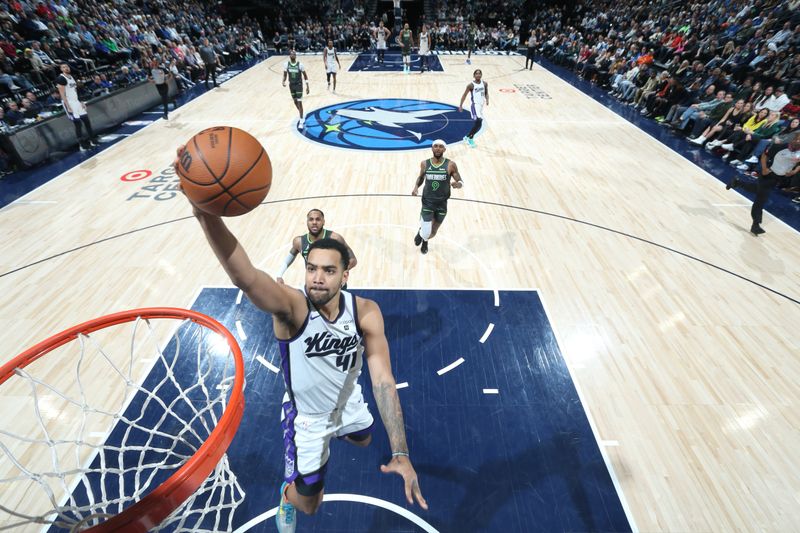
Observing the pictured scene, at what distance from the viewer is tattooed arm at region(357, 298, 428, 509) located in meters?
2.14

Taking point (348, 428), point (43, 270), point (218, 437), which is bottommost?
point (43, 270)

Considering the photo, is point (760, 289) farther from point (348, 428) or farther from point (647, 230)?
point (348, 428)

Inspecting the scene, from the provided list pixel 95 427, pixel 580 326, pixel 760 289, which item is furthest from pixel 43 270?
pixel 760 289

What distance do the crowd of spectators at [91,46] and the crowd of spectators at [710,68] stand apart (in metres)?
15.1

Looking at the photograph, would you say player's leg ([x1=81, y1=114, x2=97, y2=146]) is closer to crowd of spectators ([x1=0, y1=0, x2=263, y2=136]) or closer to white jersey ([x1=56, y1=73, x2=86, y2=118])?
white jersey ([x1=56, y1=73, x2=86, y2=118])

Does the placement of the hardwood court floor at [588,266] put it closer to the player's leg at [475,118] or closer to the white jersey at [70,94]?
the player's leg at [475,118]

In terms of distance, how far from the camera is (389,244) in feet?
22.6

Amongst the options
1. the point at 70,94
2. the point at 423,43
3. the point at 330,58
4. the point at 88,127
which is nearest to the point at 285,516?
the point at 70,94

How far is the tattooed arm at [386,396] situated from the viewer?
7.02 ft

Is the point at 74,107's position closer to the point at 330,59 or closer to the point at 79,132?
the point at 79,132

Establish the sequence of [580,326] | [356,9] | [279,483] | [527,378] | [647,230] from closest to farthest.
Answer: [279,483], [527,378], [580,326], [647,230], [356,9]

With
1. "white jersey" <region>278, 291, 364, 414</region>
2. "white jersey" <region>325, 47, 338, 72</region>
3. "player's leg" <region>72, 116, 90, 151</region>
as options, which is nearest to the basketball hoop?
"white jersey" <region>278, 291, 364, 414</region>

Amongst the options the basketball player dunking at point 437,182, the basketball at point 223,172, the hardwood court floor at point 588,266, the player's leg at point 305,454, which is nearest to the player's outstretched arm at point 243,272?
the basketball at point 223,172

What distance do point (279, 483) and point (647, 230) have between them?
6932 millimetres
